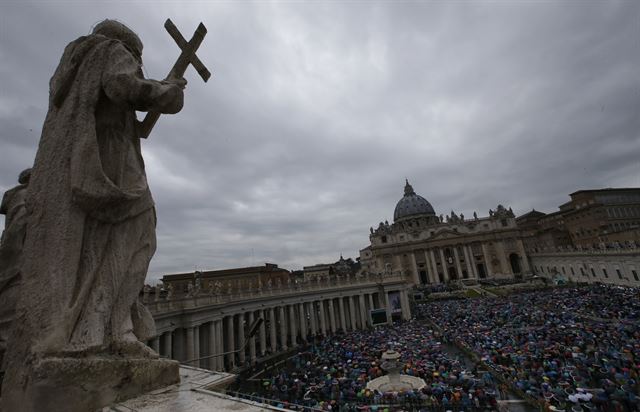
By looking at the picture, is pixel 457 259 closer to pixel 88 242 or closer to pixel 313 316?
pixel 313 316

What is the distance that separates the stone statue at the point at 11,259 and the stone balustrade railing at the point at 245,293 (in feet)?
57.6

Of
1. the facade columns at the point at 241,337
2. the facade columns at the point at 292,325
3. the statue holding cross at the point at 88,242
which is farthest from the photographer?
the facade columns at the point at 292,325

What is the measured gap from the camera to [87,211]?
128 inches

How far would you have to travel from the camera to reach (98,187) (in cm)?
319

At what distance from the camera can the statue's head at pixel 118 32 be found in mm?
3914

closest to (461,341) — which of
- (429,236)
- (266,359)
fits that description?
(266,359)

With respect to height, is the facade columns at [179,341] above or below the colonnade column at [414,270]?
below

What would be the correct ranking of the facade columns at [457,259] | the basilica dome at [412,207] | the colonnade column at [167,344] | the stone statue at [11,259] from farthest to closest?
the basilica dome at [412,207]
the facade columns at [457,259]
the colonnade column at [167,344]
the stone statue at [11,259]

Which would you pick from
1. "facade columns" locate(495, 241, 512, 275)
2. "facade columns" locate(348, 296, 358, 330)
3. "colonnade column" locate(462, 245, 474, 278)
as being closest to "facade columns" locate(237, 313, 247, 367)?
Answer: "facade columns" locate(348, 296, 358, 330)

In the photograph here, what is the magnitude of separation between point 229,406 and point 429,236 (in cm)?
10588

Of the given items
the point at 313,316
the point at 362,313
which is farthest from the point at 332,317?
the point at 362,313

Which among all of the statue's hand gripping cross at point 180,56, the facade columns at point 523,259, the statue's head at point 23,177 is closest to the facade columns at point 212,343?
the statue's head at point 23,177

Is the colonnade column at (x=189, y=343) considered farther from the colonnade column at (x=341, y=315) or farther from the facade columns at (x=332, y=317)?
the colonnade column at (x=341, y=315)

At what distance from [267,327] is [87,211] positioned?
126ft
